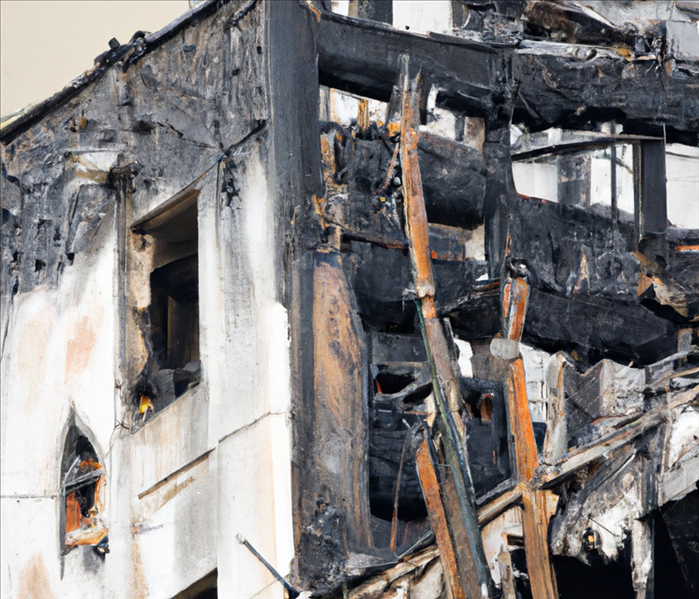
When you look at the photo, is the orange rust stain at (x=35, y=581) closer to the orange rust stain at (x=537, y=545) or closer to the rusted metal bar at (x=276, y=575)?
the rusted metal bar at (x=276, y=575)

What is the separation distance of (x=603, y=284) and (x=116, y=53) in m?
3.58

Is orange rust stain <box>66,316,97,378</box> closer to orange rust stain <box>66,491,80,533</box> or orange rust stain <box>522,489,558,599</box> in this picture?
orange rust stain <box>66,491,80,533</box>

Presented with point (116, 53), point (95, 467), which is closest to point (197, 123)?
point (116, 53)

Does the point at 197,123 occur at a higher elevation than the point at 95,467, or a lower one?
higher

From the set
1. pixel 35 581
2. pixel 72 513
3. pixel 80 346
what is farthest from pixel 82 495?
pixel 80 346

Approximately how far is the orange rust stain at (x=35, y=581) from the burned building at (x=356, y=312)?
0.08 ft

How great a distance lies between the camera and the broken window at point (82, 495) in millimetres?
5566

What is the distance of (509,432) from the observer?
506cm

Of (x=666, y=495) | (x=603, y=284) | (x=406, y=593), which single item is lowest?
(x=406, y=593)

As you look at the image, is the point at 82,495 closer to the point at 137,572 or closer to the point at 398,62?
the point at 137,572

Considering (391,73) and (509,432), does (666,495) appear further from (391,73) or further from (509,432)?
(391,73)

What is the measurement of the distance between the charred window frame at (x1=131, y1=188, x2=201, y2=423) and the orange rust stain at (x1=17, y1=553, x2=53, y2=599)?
1344 millimetres

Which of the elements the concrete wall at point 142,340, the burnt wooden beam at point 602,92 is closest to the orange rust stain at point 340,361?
the concrete wall at point 142,340

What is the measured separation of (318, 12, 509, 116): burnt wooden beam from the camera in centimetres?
519
